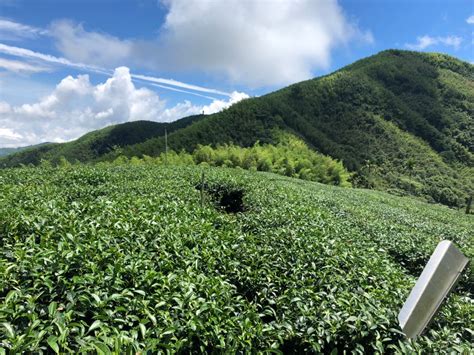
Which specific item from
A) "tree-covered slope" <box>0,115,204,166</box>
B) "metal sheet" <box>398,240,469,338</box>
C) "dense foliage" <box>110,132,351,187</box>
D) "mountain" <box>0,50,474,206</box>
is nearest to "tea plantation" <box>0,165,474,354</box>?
"metal sheet" <box>398,240,469,338</box>

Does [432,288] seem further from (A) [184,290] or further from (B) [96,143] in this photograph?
(B) [96,143]

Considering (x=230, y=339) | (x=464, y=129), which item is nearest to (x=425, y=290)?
(x=230, y=339)

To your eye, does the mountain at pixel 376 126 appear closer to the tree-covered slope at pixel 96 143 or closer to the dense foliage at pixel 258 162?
the tree-covered slope at pixel 96 143

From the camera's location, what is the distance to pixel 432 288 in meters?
2.74

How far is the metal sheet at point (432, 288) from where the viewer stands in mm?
2733

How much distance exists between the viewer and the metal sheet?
273 cm

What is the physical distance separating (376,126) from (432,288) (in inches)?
3392

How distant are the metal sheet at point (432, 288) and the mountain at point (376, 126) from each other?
152ft

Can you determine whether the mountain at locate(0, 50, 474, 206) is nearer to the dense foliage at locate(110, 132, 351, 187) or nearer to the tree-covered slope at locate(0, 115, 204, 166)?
the tree-covered slope at locate(0, 115, 204, 166)

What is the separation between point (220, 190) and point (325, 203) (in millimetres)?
4119

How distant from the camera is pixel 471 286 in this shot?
6.64m

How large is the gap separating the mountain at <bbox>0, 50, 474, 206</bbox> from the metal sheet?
152 ft

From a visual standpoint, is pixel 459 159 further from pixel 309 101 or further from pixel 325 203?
pixel 325 203

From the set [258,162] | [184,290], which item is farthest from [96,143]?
[184,290]
